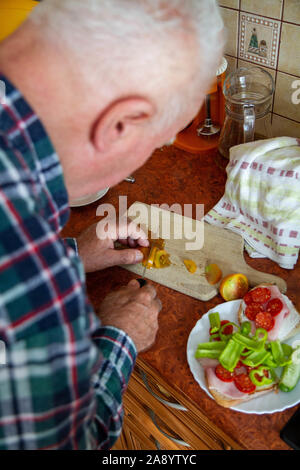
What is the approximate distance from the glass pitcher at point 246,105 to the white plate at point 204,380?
0.47m

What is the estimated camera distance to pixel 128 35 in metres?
0.50

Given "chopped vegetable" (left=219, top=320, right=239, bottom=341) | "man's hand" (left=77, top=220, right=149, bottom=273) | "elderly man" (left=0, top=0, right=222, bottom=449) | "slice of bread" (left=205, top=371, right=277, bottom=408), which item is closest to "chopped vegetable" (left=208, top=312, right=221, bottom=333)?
"chopped vegetable" (left=219, top=320, right=239, bottom=341)

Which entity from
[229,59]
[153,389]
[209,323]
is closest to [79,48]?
[209,323]

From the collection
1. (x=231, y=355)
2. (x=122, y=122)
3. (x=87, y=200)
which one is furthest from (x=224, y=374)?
(x=87, y=200)

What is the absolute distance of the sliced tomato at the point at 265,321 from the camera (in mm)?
838

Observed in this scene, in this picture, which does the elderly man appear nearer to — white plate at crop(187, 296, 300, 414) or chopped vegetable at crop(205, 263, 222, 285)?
white plate at crop(187, 296, 300, 414)

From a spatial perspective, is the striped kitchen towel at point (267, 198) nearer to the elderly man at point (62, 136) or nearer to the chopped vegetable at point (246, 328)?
the chopped vegetable at point (246, 328)

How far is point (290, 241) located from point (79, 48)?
2.08ft

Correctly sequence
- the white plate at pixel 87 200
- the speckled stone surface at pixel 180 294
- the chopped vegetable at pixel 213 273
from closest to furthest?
1. the speckled stone surface at pixel 180 294
2. the chopped vegetable at pixel 213 273
3. the white plate at pixel 87 200

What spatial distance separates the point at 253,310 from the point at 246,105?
53 cm

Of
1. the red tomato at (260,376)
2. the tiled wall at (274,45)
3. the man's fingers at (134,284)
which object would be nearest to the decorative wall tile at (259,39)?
the tiled wall at (274,45)

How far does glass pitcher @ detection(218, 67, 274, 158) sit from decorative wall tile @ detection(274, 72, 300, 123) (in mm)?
39

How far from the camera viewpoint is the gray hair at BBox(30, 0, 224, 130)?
0.50 meters

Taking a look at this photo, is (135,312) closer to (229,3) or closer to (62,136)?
(62,136)
